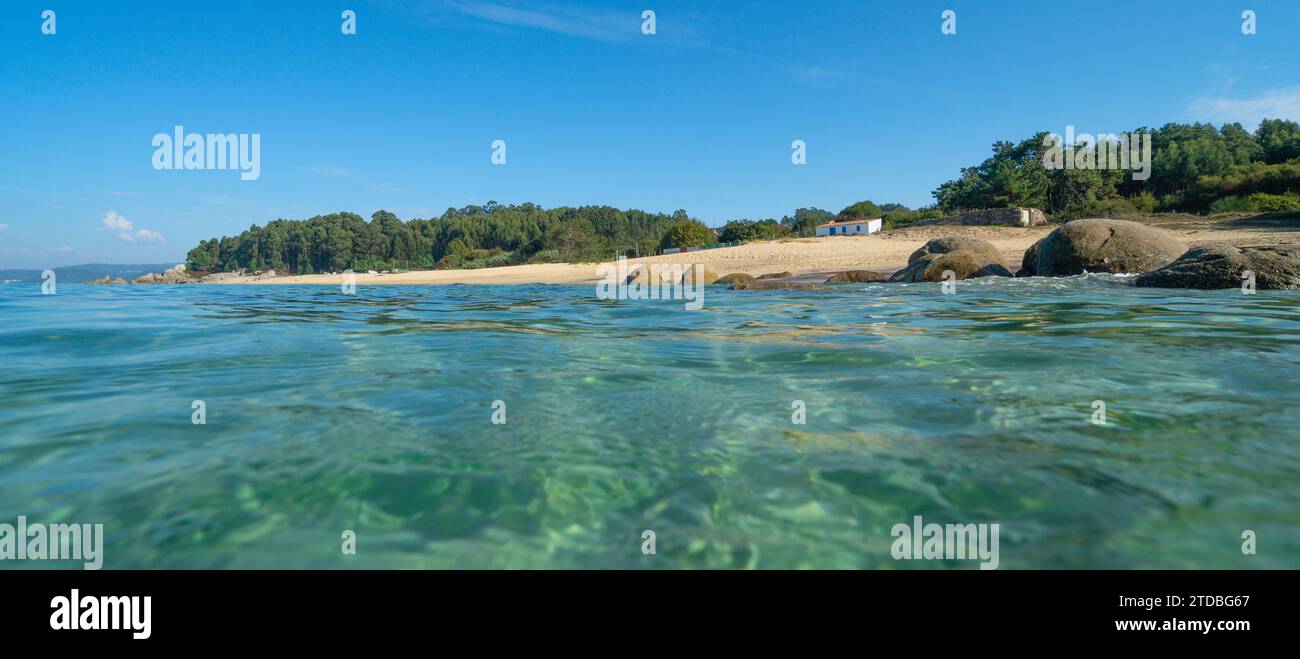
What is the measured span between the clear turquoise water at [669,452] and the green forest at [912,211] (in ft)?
116

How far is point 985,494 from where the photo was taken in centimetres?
248

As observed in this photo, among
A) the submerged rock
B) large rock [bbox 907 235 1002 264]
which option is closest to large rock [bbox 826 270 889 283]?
the submerged rock

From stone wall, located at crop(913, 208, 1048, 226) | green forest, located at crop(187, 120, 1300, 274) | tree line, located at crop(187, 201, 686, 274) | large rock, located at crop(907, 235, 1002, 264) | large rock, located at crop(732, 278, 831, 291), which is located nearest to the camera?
large rock, located at crop(732, 278, 831, 291)

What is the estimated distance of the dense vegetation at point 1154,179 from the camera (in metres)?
37.0

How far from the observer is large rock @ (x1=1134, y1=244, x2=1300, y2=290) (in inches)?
464

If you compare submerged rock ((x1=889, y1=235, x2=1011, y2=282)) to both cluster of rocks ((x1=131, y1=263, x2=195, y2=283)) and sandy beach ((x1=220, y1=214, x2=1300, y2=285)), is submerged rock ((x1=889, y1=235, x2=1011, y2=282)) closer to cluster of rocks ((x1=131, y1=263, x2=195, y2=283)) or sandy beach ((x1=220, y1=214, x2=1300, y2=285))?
sandy beach ((x1=220, y1=214, x2=1300, y2=285))

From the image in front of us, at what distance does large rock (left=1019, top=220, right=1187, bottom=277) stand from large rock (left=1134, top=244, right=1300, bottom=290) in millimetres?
2915

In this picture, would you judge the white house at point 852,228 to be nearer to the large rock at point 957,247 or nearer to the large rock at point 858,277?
the large rock at point 957,247

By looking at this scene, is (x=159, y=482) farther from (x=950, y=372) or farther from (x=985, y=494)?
(x=950, y=372)

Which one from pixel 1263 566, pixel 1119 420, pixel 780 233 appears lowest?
pixel 1263 566
